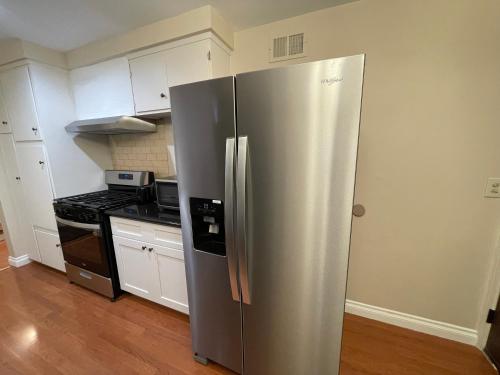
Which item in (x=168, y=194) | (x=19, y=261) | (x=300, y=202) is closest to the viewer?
(x=300, y=202)

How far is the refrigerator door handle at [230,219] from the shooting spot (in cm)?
102

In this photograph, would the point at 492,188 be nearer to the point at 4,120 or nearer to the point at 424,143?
the point at 424,143

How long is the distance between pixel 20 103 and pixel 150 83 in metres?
1.46

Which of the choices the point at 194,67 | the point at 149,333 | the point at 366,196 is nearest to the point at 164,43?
the point at 194,67

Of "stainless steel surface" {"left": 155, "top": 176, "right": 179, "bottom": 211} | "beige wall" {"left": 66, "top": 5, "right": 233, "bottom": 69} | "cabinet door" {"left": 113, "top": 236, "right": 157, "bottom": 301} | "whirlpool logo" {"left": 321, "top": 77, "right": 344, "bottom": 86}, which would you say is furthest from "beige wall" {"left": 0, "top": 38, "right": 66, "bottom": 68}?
"whirlpool logo" {"left": 321, "top": 77, "right": 344, "bottom": 86}

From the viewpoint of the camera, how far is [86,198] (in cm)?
227

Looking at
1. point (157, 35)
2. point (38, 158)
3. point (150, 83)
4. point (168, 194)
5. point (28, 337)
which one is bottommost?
point (28, 337)

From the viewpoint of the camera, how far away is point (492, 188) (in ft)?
4.52

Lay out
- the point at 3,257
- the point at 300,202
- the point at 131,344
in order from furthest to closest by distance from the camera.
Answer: the point at 3,257 → the point at 131,344 → the point at 300,202

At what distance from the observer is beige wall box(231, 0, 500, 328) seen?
1.33 meters

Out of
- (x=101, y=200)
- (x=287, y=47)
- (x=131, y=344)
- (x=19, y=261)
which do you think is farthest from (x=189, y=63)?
(x=19, y=261)

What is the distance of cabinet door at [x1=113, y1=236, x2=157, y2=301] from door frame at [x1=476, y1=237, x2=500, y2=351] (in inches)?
98.9

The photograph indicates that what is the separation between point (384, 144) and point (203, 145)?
1.37 metres

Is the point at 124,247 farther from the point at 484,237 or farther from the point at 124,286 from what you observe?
the point at 484,237
